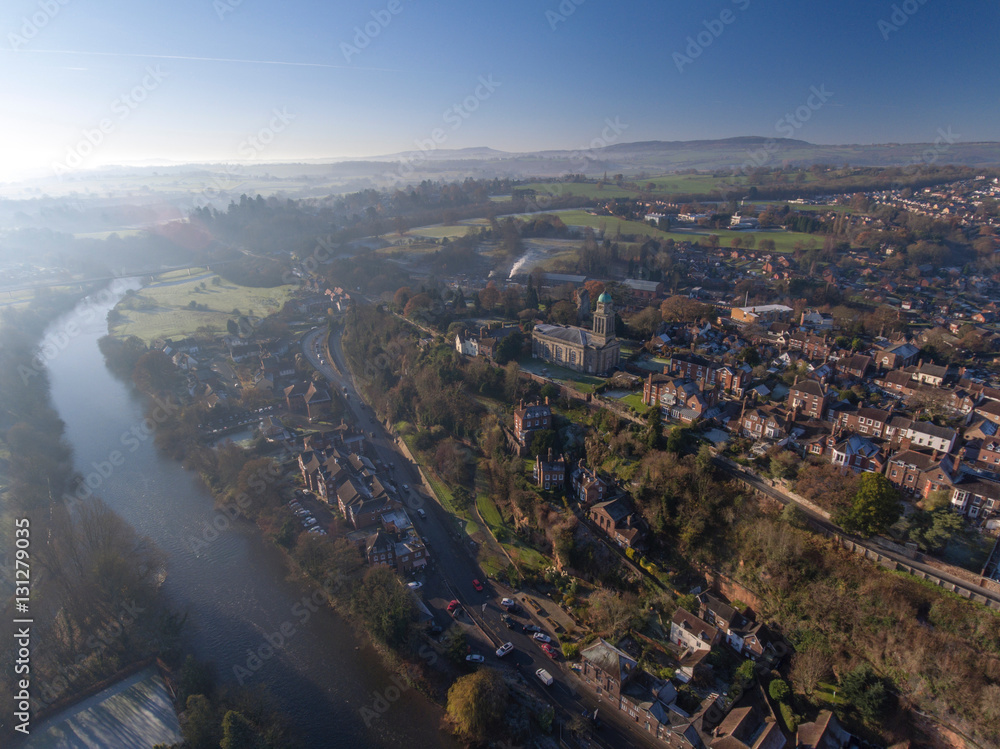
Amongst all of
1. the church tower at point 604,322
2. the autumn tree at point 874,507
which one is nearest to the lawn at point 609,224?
the church tower at point 604,322

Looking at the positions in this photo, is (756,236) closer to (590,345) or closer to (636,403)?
(590,345)

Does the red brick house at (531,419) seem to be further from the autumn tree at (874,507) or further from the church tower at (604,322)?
the autumn tree at (874,507)

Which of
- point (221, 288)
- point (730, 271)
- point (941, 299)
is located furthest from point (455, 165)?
point (941, 299)

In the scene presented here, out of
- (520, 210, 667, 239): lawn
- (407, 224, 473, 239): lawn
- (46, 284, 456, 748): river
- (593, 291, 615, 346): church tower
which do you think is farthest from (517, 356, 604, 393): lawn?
(407, 224, 473, 239): lawn

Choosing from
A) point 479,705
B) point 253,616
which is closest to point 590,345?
point 479,705

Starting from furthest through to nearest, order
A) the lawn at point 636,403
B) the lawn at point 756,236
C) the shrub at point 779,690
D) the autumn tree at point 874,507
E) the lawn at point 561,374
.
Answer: the lawn at point 756,236
the lawn at point 561,374
the lawn at point 636,403
the autumn tree at point 874,507
the shrub at point 779,690

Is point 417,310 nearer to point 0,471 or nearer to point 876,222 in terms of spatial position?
point 0,471

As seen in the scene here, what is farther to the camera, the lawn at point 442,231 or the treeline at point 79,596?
the lawn at point 442,231
